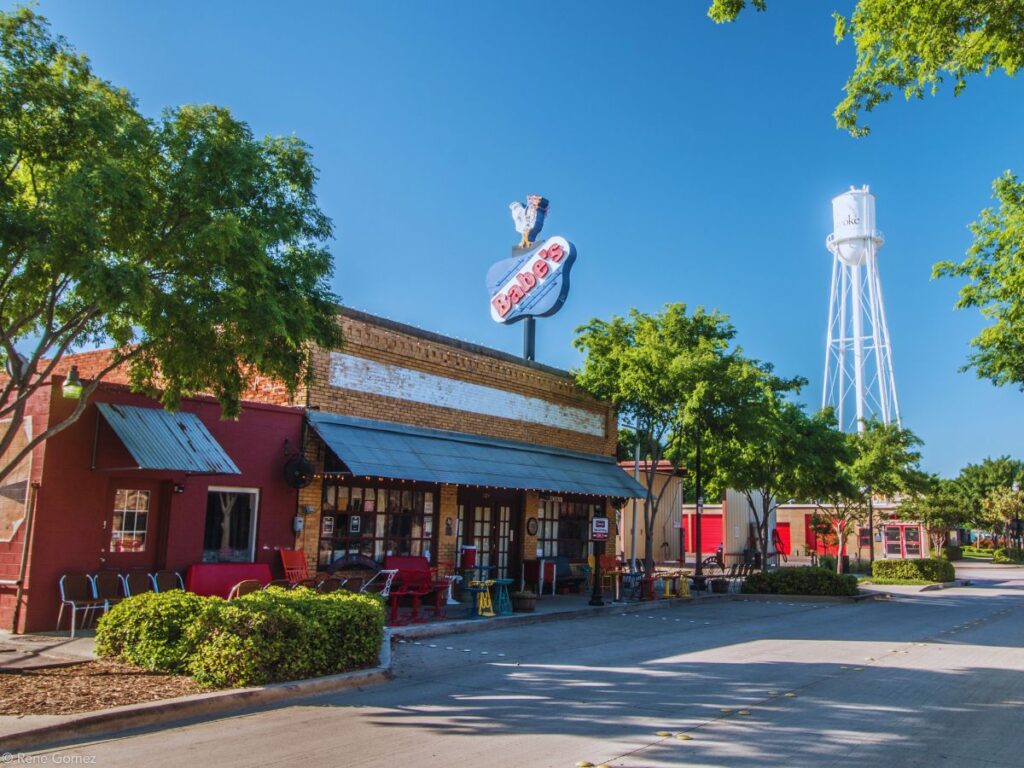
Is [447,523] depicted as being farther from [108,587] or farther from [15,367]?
[15,367]

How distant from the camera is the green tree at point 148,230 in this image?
8.38 m

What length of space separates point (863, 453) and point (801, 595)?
38.6ft

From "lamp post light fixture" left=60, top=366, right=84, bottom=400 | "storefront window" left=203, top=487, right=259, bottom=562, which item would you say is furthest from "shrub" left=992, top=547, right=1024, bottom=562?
"lamp post light fixture" left=60, top=366, right=84, bottom=400

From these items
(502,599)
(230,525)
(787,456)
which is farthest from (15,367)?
(787,456)

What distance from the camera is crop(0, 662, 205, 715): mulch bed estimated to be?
791 centimetres

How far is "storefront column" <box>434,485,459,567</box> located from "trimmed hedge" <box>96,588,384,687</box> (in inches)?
325

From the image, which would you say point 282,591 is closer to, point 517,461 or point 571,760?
point 571,760

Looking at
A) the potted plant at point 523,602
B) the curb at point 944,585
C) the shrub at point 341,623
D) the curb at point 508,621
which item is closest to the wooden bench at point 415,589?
the curb at point 508,621

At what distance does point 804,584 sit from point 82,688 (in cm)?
2044

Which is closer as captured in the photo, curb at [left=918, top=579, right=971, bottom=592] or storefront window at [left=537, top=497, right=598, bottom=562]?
storefront window at [left=537, top=497, right=598, bottom=562]

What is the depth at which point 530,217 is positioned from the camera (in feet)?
83.6

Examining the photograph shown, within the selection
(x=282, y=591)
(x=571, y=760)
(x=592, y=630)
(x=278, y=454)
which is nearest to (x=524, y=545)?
(x=592, y=630)

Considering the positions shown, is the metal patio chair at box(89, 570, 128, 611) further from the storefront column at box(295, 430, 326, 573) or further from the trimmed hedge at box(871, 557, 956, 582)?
the trimmed hedge at box(871, 557, 956, 582)

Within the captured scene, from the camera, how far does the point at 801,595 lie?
24.0 metres
